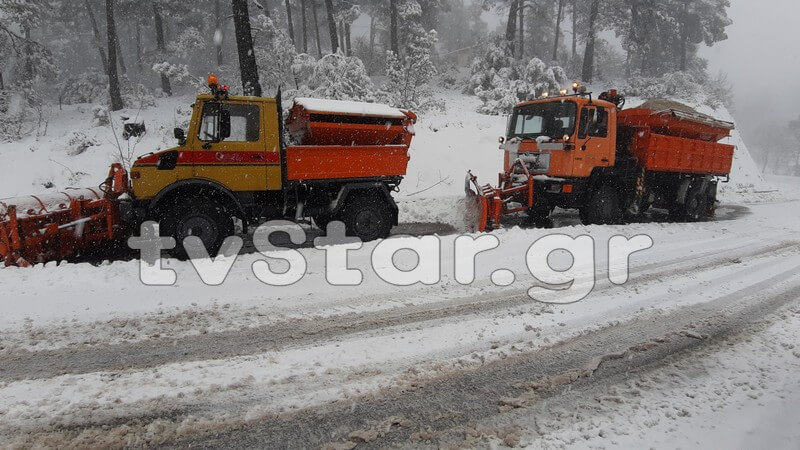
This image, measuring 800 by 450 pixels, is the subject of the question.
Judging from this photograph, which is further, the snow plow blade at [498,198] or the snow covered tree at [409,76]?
the snow covered tree at [409,76]

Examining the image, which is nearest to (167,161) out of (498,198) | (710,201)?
(498,198)

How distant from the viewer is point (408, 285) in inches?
210

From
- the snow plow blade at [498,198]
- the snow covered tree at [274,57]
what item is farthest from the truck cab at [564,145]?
the snow covered tree at [274,57]

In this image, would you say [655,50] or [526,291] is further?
[655,50]

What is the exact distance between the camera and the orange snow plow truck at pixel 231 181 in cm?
627

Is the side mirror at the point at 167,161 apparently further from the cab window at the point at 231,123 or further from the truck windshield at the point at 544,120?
the truck windshield at the point at 544,120

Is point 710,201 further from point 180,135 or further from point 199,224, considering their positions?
point 180,135

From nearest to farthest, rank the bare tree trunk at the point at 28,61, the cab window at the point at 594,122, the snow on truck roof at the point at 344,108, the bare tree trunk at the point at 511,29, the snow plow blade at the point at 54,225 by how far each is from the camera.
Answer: the snow plow blade at the point at 54,225, the snow on truck roof at the point at 344,108, the cab window at the point at 594,122, the bare tree trunk at the point at 28,61, the bare tree trunk at the point at 511,29

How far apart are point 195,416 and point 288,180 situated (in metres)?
A: 4.67

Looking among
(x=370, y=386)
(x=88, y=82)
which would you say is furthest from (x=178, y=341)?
(x=88, y=82)

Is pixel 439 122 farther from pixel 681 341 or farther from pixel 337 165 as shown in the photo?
pixel 681 341

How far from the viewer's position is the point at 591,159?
30.3ft

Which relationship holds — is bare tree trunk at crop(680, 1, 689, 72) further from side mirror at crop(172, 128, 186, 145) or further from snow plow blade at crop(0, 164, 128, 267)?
snow plow blade at crop(0, 164, 128, 267)

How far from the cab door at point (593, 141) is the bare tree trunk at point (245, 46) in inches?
321
